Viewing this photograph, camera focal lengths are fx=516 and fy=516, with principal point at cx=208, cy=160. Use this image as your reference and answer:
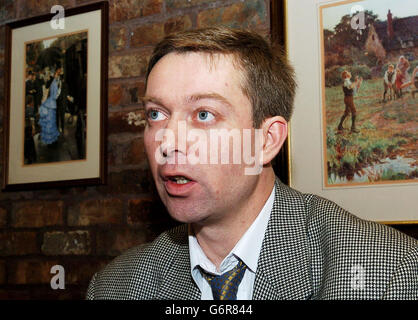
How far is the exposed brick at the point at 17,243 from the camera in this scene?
1974 millimetres

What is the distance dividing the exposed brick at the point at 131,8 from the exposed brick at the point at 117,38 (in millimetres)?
38

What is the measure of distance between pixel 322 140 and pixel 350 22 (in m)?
0.35

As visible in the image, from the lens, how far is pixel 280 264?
1.11 meters

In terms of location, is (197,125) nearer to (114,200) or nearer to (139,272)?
(139,272)

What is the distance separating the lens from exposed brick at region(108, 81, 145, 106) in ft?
5.96

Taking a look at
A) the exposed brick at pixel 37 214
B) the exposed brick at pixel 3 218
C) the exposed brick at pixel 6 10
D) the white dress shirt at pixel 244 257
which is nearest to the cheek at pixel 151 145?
the white dress shirt at pixel 244 257

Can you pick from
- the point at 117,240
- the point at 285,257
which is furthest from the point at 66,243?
the point at 285,257

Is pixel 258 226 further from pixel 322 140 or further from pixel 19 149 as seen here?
pixel 19 149

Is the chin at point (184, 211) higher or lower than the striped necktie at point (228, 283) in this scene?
higher

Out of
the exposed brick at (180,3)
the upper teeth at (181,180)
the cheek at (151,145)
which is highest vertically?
the exposed brick at (180,3)

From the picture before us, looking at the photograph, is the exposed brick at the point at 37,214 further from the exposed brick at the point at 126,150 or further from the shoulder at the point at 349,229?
the shoulder at the point at 349,229
